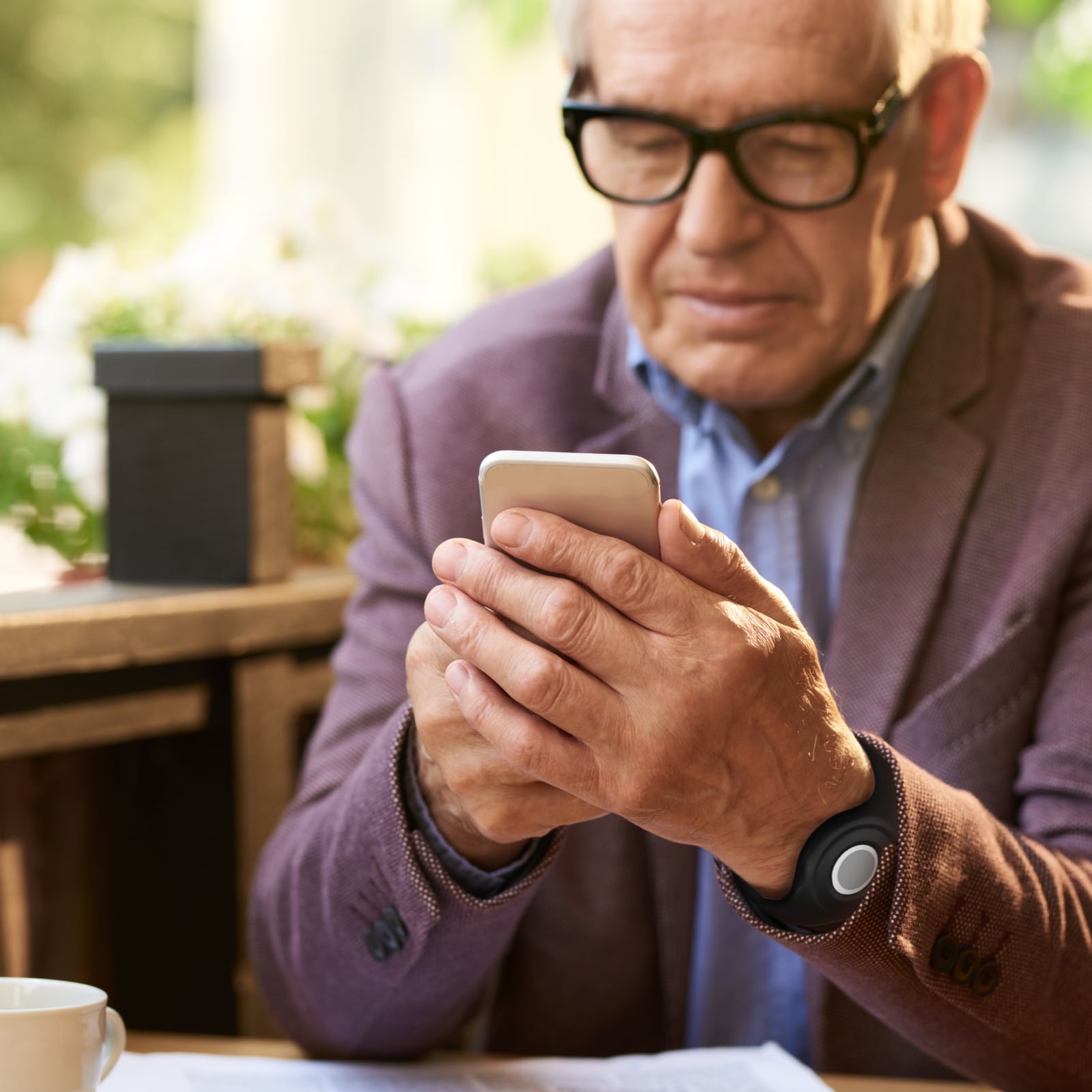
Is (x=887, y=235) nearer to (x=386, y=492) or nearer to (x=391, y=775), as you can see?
(x=386, y=492)

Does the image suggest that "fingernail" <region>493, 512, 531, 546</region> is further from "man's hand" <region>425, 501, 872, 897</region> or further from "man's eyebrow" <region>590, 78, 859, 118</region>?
"man's eyebrow" <region>590, 78, 859, 118</region>

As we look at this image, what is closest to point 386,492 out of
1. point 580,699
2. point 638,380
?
point 638,380

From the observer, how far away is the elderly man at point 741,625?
0.80m

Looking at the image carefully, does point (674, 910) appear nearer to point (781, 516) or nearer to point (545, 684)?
point (781, 516)

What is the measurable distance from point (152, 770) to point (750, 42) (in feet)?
2.96

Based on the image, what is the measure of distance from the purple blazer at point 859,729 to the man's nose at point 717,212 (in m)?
0.24

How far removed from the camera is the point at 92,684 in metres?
1.28

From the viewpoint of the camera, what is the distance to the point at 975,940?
0.95m

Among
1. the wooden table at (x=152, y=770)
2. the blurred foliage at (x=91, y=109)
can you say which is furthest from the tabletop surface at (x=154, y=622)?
the blurred foliage at (x=91, y=109)

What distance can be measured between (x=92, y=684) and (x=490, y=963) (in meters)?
0.45

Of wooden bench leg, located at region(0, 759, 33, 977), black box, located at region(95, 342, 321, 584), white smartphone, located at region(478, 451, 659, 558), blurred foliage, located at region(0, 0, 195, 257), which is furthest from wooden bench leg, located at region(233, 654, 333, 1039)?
blurred foliage, located at region(0, 0, 195, 257)

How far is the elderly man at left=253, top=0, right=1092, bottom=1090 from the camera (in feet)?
2.61

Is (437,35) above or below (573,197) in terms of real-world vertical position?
above

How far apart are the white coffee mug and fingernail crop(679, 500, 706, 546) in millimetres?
409
